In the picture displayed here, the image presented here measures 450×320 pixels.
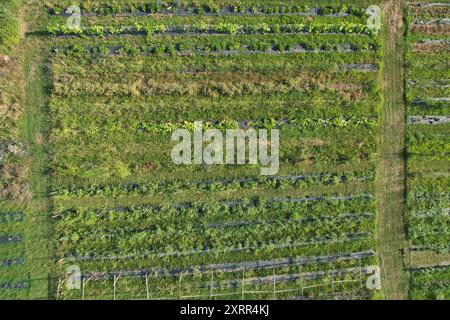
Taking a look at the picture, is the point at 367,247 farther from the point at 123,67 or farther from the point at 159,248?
the point at 123,67

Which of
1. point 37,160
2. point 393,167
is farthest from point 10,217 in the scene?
point 393,167

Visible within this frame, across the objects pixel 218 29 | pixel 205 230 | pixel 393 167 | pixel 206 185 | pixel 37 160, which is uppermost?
pixel 218 29

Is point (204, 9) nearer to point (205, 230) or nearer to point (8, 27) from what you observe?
point (8, 27)

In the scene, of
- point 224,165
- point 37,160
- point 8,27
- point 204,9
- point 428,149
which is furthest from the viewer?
point 204,9

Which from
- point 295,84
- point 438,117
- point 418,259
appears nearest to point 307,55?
point 295,84

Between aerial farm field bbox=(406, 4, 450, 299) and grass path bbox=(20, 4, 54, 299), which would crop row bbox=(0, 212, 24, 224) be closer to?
grass path bbox=(20, 4, 54, 299)
